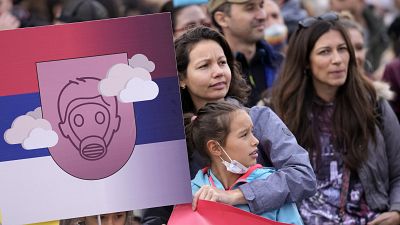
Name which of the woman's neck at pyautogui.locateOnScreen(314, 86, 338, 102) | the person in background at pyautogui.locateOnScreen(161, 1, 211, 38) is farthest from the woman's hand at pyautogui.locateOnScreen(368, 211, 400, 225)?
the person in background at pyautogui.locateOnScreen(161, 1, 211, 38)

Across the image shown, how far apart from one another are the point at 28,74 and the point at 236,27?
11.1 ft

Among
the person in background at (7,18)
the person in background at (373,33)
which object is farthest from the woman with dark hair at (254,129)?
the person in background at (373,33)

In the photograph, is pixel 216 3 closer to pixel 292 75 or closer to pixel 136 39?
pixel 292 75

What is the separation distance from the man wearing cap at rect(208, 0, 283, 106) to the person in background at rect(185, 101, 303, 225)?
8.51ft

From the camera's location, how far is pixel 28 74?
4.07 meters

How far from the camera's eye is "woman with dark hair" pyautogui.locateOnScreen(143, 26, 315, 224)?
171 inches

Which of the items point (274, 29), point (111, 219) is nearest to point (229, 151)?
point (111, 219)

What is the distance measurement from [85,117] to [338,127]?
7.28 feet

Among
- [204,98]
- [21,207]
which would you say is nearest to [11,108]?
[21,207]

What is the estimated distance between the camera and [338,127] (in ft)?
19.3

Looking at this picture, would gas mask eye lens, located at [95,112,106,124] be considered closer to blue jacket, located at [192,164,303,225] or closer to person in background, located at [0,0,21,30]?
blue jacket, located at [192,164,303,225]

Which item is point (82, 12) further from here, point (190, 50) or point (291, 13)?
point (190, 50)

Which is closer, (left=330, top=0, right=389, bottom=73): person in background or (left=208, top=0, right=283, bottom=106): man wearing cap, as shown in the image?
(left=208, top=0, right=283, bottom=106): man wearing cap

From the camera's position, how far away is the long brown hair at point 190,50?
4992mm
